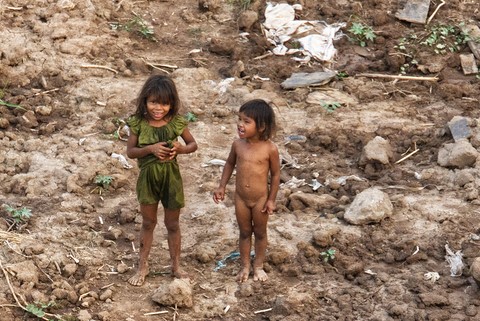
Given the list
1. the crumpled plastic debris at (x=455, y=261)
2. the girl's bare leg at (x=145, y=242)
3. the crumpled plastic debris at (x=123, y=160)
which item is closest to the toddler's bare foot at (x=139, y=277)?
the girl's bare leg at (x=145, y=242)

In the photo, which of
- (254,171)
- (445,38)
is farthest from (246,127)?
(445,38)

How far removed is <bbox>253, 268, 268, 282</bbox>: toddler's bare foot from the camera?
5.83 m

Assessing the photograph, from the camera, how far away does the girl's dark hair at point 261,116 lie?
5516 mm

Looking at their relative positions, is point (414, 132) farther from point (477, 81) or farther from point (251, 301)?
point (251, 301)

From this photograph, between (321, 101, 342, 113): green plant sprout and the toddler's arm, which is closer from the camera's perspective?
the toddler's arm

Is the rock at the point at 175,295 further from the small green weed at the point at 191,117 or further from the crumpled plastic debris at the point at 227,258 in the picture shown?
the small green weed at the point at 191,117

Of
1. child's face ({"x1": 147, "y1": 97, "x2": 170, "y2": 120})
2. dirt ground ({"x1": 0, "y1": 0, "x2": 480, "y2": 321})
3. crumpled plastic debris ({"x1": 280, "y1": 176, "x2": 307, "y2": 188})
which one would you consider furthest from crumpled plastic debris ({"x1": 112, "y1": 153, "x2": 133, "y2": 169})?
child's face ({"x1": 147, "y1": 97, "x2": 170, "y2": 120})

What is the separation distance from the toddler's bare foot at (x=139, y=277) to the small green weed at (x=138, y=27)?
3573 millimetres

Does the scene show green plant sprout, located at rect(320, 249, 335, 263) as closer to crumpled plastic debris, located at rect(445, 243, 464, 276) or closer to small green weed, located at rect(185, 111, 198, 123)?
crumpled plastic debris, located at rect(445, 243, 464, 276)

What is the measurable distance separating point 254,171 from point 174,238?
662 millimetres

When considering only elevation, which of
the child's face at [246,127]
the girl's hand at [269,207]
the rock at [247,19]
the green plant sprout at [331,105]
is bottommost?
the green plant sprout at [331,105]

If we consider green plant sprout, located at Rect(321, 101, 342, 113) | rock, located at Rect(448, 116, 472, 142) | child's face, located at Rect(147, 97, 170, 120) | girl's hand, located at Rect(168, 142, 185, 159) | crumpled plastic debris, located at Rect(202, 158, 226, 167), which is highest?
child's face, located at Rect(147, 97, 170, 120)

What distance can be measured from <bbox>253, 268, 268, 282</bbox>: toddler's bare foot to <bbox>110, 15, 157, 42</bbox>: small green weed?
12.0 feet

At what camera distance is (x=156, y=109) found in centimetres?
544
